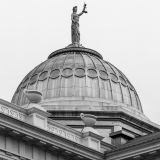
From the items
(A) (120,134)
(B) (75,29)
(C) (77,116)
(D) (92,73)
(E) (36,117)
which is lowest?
(E) (36,117)

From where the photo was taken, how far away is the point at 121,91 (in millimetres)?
57781

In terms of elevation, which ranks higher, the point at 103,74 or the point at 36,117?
the point at 103,74

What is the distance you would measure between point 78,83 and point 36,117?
1838 cm

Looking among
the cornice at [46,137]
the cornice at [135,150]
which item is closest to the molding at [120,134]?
the cornice at [135,150]

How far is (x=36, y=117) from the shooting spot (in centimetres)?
3847

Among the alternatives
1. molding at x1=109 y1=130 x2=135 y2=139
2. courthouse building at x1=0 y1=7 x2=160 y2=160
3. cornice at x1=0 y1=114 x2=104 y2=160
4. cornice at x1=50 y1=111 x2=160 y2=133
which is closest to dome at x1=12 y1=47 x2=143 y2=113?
courthouse building at x1=0 y1=7 x2=160 y2=160

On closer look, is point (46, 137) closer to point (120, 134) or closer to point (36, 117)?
point (36, 117)

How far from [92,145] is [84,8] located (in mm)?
25987

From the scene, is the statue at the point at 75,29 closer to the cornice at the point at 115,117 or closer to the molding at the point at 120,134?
the cornice at the point at 115,117

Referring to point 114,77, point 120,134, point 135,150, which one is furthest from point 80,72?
point 135,150

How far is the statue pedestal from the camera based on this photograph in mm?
38125

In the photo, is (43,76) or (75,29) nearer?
(43,76)

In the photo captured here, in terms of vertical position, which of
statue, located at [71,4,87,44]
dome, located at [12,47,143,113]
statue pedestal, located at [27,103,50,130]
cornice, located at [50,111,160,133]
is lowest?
statue pedestal, located at [27,103,50,130]

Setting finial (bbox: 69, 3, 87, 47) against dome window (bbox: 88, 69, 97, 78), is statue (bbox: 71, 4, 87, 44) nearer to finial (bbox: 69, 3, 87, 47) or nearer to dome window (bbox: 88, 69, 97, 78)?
finial (bbox: 69, 3, 87, 47)
